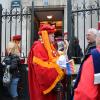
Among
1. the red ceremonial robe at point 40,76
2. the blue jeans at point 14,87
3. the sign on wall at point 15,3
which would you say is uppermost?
the sign on wall at point 15,3

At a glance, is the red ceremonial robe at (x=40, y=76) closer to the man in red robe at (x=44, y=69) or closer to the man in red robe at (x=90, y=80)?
the man in red robe at (x=44, y=69)

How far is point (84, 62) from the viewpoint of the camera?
411 centimetres

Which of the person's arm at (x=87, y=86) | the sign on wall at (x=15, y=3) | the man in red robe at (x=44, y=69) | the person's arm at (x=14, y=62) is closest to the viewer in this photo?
the person's arm at (x=87, y=86)

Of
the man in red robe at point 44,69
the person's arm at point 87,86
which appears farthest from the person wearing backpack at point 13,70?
the person's arm at point 87,86

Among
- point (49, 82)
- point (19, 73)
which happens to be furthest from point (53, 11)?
point (49, 82)

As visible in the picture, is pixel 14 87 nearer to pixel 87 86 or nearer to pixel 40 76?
pixel 40 76

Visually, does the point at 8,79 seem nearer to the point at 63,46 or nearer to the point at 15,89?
the point at 15,89

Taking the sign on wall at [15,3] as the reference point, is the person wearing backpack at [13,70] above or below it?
below

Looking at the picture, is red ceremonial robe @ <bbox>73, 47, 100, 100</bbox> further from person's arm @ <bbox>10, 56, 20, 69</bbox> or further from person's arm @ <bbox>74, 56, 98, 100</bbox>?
person's arm @ <bbox>10, 56, 20, 69</bbox>

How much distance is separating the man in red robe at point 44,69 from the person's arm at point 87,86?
9.97 ft

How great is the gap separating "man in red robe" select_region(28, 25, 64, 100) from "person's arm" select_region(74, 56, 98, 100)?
304 cm

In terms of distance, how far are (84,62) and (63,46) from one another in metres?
3.79

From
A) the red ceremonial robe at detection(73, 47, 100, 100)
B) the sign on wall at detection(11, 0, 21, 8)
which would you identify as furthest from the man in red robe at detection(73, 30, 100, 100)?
the sign on wall at detection(11, 0, 21, 8)

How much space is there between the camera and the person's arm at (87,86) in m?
3.85
